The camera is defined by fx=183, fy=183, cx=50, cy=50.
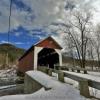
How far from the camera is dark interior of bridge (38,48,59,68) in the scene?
21.8m

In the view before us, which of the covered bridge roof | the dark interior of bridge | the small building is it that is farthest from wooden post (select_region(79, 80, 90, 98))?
the dark interior of bridge

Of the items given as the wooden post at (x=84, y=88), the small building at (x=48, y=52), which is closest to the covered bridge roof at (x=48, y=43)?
the small building at (x=48, y=52)

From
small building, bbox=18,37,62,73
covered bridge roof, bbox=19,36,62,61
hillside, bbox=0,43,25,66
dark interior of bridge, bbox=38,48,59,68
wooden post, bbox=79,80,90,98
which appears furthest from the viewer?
hillside, bbox=0,43,25,66

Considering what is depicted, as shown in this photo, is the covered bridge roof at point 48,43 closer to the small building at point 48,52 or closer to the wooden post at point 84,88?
the small building at point 48,52

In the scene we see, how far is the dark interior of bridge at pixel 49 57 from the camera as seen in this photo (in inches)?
858

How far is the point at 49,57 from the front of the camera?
2377 centimetres

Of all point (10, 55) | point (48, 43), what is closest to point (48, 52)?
point (48, 43)

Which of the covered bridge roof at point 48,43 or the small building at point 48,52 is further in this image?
the covered bridge roof at point 48,43

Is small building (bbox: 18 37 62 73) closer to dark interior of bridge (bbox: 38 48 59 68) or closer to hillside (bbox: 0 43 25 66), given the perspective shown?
dark interior of bridge (bbox: 38 48 59 68)

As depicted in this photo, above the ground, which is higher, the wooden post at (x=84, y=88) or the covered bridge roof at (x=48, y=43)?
the covered bridge roof at (x=48, y=43)

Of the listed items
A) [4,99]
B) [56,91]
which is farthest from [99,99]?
[4,99]

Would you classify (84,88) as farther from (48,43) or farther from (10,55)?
(10,55)

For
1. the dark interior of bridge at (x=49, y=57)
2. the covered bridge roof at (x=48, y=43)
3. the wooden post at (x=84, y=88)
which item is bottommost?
the wooden post at (x=84, y=88)

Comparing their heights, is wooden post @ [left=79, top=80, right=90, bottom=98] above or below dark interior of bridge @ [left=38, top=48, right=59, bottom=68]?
below
